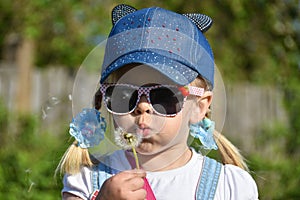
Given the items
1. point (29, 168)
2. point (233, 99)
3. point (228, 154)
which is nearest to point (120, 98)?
point (228, 154)

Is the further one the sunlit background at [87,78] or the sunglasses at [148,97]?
the sunlit background at [87,78]

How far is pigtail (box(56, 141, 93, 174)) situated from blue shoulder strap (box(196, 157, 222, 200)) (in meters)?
0.36

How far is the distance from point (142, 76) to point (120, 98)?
9cm

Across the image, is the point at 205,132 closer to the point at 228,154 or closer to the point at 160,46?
the point at 228,154

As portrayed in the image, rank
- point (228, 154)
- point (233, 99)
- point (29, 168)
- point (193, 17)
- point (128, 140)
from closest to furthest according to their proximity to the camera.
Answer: point (128, 140)
point (193, 17)
point (228, 154)
point (29, 168)
point (233, 99)

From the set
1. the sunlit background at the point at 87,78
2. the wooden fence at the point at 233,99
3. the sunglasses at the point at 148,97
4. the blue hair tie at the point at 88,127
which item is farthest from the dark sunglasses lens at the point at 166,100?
the wooden fence at the point at 233,99

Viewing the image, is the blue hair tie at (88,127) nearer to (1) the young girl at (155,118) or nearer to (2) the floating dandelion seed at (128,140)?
(1) the young girl at (155,118)

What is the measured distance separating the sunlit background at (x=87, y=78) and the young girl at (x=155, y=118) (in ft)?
0.80

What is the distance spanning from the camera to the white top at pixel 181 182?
2.24m

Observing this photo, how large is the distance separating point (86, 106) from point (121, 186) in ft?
1.19

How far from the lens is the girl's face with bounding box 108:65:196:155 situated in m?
2.11

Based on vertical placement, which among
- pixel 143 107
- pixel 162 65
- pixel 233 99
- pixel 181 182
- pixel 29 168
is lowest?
pixel 233 99

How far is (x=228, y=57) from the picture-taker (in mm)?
11727

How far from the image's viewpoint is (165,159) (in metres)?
2.25
